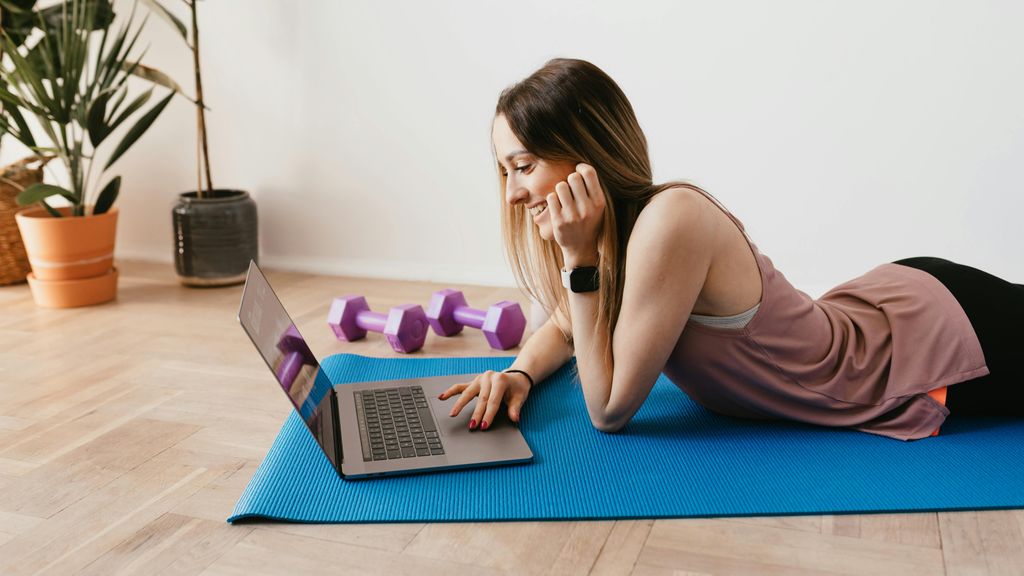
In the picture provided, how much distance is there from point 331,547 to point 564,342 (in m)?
0.81

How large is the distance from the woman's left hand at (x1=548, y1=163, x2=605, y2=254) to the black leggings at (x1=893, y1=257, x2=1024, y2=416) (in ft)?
2.49

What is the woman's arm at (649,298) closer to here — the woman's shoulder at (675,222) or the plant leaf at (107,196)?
the woman's shoulder at (675,222)

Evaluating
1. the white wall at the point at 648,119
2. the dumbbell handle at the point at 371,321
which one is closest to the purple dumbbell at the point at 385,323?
the dumbbell handle at the point at 371,321

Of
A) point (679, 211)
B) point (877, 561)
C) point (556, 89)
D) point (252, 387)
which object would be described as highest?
point (556, 89)

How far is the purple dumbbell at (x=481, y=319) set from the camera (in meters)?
2.55

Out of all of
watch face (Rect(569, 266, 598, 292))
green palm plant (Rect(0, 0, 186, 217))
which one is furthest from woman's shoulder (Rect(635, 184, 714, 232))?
green palm plant (Rect(0, 0, 186, 217))

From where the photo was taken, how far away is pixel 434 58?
133 inches

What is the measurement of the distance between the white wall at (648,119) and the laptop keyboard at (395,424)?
155 centimetres

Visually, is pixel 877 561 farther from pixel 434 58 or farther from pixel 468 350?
pixel 434 58

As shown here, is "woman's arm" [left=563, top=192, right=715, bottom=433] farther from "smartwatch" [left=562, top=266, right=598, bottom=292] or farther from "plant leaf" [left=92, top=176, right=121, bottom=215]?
"plant leaf" [left=92, top=176, right=121, bottom=215]

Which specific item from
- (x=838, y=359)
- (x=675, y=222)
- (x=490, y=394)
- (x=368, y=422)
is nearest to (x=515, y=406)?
(x=490, y=394)

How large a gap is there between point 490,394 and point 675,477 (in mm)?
395

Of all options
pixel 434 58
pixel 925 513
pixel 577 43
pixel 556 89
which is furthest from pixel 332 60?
pixel 925 513

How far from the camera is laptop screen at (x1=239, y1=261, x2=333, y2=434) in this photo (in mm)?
1447
